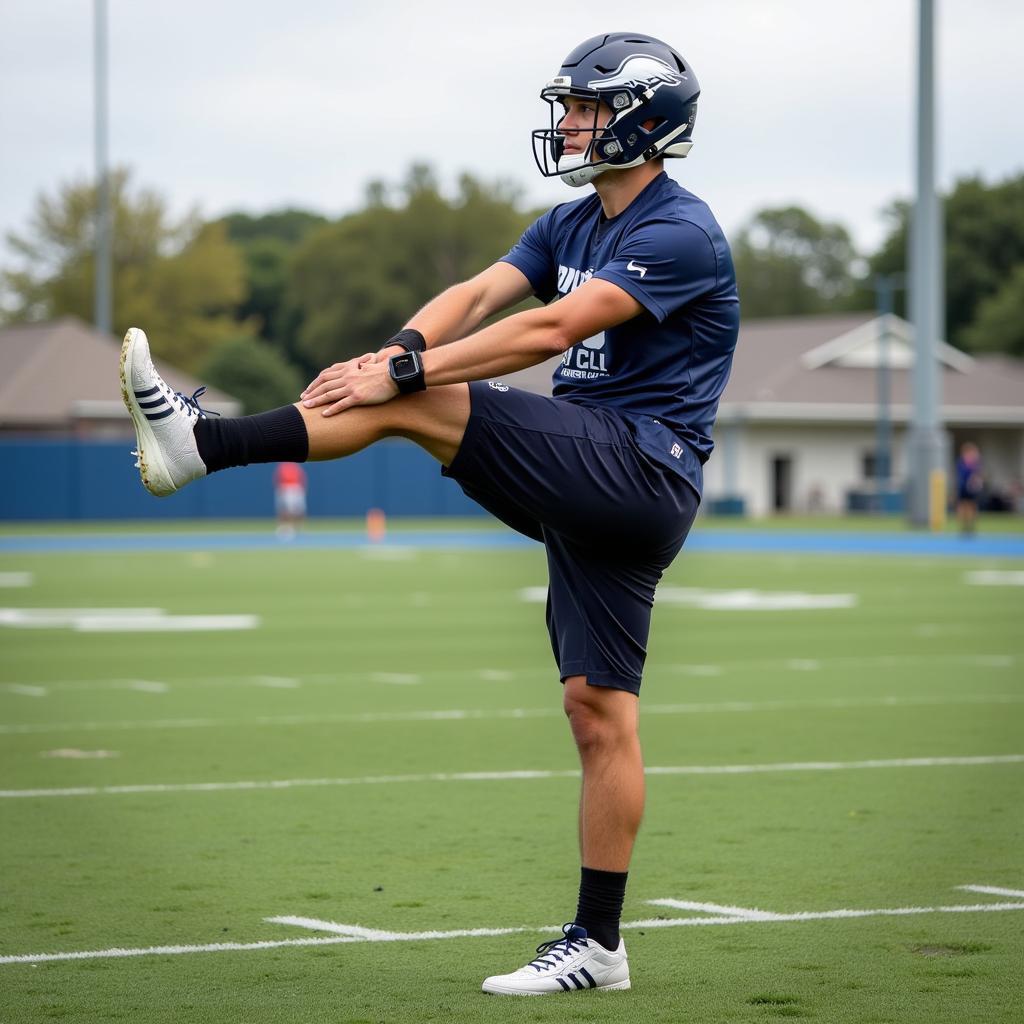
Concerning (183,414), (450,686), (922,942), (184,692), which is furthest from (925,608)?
(183,414)

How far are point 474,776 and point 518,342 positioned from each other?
4384 mm

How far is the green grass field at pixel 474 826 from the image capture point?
16.0 feet

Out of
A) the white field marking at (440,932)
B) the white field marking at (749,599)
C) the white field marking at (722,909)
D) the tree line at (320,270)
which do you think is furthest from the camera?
the tree line at (320,270)

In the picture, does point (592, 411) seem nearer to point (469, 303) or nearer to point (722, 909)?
point (469, 303)

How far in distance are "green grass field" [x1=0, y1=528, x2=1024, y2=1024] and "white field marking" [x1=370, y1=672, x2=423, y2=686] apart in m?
0.04

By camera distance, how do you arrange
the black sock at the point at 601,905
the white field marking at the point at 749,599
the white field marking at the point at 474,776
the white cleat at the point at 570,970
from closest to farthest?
the white cleat at the point at 570,970
the black sock at the point at 601,905
the white field marking at the point at 474,776
the white field marking at the point at 749,599

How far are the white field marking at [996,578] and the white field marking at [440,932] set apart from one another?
1819 cm

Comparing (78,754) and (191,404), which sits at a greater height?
(191,404)

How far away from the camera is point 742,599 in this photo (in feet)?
68.6

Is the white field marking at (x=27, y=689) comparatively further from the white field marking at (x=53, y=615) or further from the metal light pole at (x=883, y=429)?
the metal light pole at (x=883, y=429)

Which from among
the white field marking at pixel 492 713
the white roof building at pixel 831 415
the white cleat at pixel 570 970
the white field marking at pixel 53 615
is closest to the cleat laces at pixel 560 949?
the white cleat at pixel 570 970

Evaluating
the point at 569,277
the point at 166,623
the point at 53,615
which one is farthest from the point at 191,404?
the point at 53,615

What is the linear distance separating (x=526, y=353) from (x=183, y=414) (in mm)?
854

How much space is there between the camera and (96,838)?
711 centimetres
